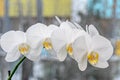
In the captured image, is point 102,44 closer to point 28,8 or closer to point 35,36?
point 35,36

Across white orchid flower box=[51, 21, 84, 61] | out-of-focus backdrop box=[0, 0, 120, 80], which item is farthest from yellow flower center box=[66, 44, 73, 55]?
out-of-focus backdrop box=[0, 0, 120, 80]

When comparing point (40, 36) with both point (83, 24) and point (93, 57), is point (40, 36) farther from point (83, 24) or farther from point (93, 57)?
point (83, 24)

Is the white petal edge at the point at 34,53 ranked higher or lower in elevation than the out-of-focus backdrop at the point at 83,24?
higher

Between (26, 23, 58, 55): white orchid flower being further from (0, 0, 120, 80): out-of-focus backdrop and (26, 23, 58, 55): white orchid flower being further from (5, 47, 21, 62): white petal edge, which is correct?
(0, 0, 120, 80): out-of-focus backdrop

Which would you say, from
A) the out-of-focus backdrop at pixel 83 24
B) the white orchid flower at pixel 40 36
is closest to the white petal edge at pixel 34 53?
the white orchid flower at pixel 40 36

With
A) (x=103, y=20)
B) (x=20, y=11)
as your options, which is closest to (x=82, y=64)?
(x=20, y=11)

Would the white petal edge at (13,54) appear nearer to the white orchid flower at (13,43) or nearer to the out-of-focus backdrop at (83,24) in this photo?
the white orchid flower at (13,43)
